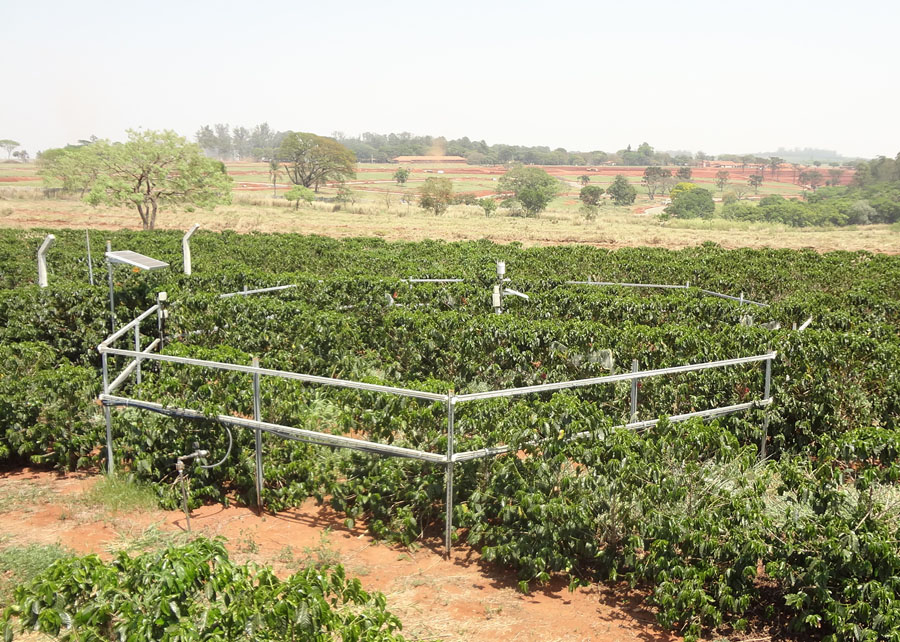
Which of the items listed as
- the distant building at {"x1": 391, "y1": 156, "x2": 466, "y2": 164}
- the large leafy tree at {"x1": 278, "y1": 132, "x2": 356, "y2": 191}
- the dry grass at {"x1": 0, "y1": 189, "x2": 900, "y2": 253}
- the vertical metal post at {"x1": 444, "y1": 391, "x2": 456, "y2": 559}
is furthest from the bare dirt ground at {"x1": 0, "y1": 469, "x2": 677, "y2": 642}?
the distant building at {"x1": 391, "y1": 156, "x2": 466, "y2": 164}

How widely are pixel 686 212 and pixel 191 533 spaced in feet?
302

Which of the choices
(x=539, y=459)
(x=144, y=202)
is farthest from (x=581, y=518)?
(x=144, y=202)

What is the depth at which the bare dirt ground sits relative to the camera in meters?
5.44

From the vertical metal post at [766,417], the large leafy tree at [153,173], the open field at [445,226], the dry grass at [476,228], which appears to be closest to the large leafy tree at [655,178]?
the open field at [445,226]

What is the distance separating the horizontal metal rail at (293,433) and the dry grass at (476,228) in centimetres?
3256

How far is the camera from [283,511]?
7.36m

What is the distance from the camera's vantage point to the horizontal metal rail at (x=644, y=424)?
6446 millimetres

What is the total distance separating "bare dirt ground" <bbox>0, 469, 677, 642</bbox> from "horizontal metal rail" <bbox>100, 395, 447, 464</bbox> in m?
0.79

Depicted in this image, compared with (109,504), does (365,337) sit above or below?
above

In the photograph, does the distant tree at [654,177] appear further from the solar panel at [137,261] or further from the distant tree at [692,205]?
the solar panel at [137,261]

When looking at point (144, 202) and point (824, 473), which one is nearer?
point (824, 473)

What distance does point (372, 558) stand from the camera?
648 centimetres

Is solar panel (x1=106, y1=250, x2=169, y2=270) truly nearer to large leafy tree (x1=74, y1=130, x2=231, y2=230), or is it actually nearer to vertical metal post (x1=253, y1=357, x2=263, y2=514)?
vertical metal post (x1=253, y1=357, x2=263, y2=514)

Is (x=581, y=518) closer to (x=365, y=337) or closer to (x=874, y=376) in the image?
(x=874, y=376)
